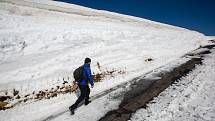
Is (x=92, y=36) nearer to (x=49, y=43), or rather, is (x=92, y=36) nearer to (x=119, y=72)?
(x=49, y=43)

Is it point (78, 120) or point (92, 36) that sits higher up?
point (92, 36)

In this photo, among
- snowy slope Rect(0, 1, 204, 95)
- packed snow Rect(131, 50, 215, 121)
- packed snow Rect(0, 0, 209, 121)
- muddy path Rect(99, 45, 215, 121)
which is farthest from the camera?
snowy slope Rect(0, 1, 204, 95)

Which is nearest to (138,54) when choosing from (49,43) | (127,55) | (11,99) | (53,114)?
(127,55)

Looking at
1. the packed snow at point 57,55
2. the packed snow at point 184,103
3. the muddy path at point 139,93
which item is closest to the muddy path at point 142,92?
the muddy path at point 139,93

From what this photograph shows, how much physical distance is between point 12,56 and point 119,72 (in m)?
8.89

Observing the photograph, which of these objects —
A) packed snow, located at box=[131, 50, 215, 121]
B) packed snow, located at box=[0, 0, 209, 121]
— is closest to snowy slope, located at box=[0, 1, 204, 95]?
packed snow, located at box=[0, 0, 209, 121]

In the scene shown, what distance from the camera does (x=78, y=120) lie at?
915cm

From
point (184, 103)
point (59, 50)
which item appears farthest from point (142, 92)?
point (59, 50)

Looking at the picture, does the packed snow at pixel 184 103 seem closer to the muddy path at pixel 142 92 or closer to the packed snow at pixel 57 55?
the muddy path at pixel 142 92

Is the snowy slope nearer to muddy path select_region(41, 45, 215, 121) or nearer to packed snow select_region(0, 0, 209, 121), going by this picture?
packed snow select_region(0, 0, 209, 121)

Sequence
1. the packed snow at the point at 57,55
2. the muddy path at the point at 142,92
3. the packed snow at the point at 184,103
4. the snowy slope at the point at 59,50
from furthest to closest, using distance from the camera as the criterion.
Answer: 1. the snowy slope at the point at 59,50
2. the packed snow at the point at 57,55
3. the muddy path at the point at 142,92
4. the packed snow at the point at 184,103

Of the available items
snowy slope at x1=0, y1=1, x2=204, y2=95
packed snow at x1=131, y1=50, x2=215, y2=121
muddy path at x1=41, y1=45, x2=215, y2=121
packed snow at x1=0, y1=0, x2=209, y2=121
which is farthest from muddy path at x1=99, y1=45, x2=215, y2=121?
snowy slope at x1=0, y1=1, x2=204, y2=95

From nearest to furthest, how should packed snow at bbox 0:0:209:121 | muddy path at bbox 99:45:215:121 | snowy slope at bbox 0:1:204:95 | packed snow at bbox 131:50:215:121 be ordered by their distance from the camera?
packed snow at bbox 131:50:215:121
muddy path at bbox 99:45:215:121
packed snow at bbox 0:0:209:121
snowy slope at bbox 0:1:204:95

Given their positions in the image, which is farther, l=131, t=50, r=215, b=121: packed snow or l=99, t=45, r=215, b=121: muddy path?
l=99, t=45, r=215, b=121: muddy path
